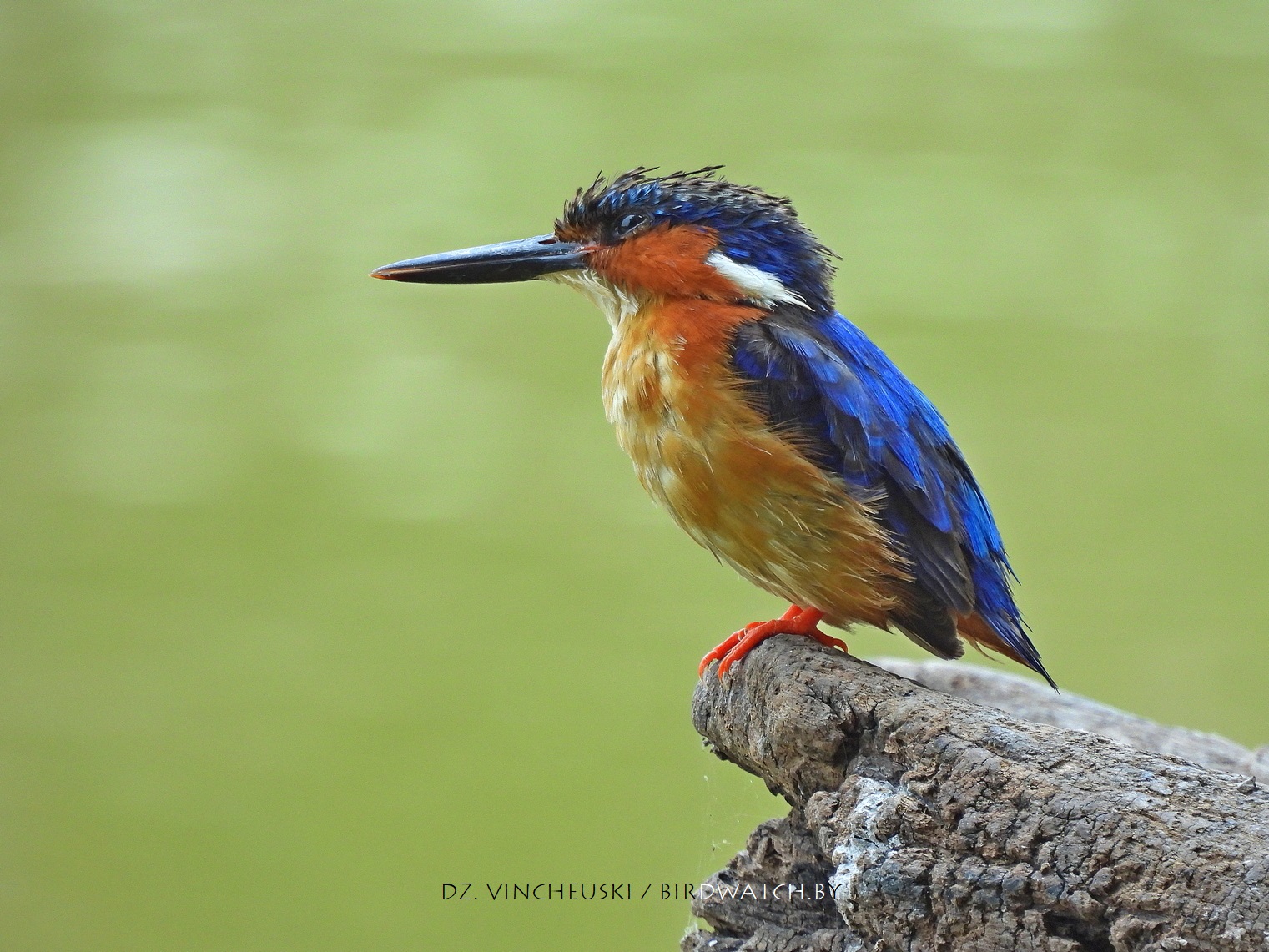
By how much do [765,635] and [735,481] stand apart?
25 centimetres

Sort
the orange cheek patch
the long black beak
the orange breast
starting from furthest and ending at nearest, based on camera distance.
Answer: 1. the long black beak
2. the orange cheek patch
3. the orange breast

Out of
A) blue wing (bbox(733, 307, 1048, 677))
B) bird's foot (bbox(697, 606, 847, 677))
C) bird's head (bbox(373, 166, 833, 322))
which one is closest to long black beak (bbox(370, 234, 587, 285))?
bird's head (bbox(373, 166, 833, 322))

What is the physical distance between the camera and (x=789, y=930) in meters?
1.50

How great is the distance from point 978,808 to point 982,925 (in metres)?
0.12

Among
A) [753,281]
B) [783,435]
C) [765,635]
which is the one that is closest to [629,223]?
[753,281]

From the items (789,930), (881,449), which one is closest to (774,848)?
(789,930)

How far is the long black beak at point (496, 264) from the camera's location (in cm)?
196

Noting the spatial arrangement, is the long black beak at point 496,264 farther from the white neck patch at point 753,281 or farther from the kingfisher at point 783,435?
the white neck patch at point 753,281

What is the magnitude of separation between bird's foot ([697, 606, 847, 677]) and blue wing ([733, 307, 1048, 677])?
0.14m

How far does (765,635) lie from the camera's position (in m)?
1.71

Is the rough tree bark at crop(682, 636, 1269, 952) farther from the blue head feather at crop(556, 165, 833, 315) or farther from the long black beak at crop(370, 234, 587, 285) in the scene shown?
the long black beak at crop(370, 234, 587, 285)

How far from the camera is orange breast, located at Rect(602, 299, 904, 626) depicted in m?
1.61

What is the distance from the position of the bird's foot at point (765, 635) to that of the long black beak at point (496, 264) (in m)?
0.68

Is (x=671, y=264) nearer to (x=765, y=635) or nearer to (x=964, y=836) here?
(x=765, y=635)
